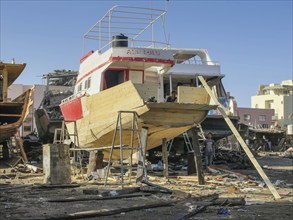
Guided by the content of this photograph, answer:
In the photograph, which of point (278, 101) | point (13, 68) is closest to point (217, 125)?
point (13, 68)

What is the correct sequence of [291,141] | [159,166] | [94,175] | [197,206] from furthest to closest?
[291,141], [159,166], [94,175], [197,206]

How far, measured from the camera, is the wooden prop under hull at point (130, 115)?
9844 millimetres

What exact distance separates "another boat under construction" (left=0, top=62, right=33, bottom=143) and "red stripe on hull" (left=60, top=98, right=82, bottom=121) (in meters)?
3.18

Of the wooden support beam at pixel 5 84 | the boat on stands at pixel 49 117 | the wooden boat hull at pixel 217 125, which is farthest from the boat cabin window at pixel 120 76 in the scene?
the wooden support beam at pixel 5 84

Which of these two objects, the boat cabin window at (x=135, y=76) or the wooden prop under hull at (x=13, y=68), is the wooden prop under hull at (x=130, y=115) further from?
the wooden prop under hull at (x=13, y=68)

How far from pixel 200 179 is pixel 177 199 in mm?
3075

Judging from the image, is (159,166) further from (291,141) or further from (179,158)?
(291,141)

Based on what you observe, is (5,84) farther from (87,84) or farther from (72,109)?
(87,84)

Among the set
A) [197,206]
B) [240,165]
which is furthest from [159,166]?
[197,206]

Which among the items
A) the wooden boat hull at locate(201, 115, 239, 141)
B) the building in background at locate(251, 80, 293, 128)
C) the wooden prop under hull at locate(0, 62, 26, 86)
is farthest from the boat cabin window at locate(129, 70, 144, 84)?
the building in background at locate(251, 80, 293, 128)

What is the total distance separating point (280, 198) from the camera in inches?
324

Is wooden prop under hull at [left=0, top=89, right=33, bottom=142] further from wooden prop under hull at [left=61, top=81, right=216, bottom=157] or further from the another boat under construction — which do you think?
wooden prop under hull at [left=61, top=81, right=216, bottom=157]

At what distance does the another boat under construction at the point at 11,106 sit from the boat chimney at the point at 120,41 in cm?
688

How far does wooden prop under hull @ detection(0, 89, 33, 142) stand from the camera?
17094 millimetres
